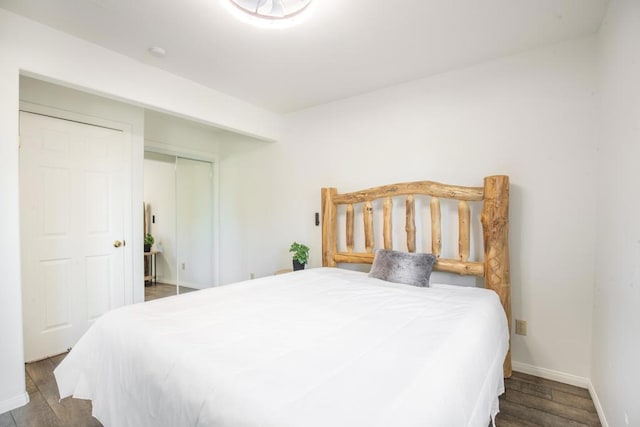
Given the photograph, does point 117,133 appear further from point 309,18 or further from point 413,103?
point 413,103

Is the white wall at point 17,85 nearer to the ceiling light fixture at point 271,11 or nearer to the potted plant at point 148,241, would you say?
the ceiling light fixture at point 271,11

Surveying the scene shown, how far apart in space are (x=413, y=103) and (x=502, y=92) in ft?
2.39

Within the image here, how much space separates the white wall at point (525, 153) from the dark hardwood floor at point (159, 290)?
2.66m

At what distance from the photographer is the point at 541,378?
226cm

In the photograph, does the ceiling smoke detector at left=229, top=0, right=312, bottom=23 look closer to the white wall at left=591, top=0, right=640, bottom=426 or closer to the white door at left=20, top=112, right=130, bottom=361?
the white wall at left=591, top=0, right=640, bottom=426

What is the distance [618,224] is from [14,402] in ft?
12.2

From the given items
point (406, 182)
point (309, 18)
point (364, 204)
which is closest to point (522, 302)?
point (406, 182)

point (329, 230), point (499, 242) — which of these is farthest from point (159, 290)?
point (499, 242)

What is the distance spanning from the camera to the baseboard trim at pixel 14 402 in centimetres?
188

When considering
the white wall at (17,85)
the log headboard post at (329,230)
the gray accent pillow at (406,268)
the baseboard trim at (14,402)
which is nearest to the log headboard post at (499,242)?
the gray accent pillow at (406,268)

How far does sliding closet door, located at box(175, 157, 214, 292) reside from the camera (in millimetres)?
4156

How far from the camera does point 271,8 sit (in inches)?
70.0

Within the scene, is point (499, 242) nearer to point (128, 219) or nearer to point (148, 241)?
point (128, 219)

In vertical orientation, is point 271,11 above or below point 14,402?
above
